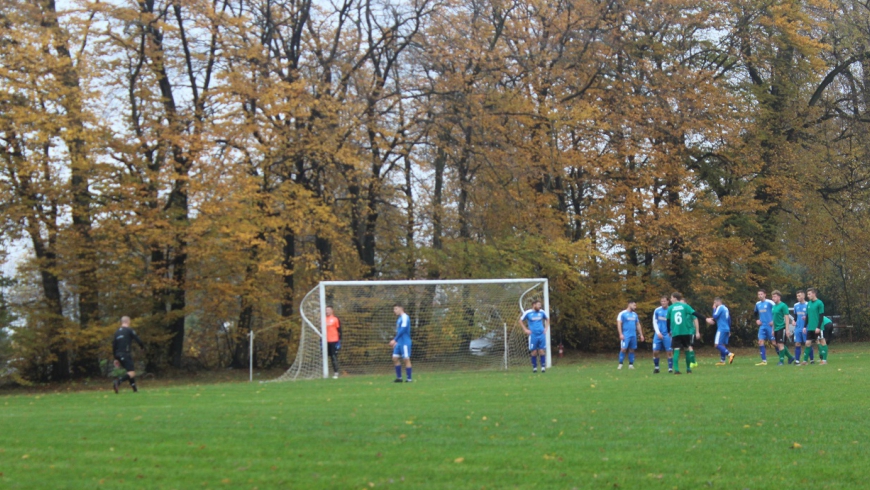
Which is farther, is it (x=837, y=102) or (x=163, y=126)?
(x=837, y=102)

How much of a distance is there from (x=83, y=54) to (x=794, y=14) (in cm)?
2832

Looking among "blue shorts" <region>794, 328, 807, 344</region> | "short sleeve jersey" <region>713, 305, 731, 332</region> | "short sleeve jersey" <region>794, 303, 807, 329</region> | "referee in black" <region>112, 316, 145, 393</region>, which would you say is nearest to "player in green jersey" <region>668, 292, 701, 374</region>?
"short sleeve jersey" <region>713, 305, 731, 332</region>

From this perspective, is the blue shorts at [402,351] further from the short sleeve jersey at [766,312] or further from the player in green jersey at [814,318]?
the player in green jersey at [814,318]

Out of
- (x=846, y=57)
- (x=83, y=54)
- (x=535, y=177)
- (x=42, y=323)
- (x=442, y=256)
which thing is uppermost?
(x=846, y=57)

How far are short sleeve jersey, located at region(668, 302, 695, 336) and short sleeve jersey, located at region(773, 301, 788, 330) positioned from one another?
4296 millimetres

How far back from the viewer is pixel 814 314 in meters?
21.6

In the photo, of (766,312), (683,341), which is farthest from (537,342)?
(766,312)

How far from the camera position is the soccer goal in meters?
26.1

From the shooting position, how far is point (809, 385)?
48.6 ft

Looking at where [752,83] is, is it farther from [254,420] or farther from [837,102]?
[254,420]

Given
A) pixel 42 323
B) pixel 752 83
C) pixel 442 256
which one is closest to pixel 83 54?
pixel 42 323

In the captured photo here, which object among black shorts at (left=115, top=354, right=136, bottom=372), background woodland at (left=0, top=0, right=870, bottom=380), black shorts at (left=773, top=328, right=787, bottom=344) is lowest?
black shorts at (left=773, top=328, right=787, bottom=344)

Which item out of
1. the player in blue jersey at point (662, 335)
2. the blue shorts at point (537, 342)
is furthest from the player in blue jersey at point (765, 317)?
the blue shorts at point (537, 342)

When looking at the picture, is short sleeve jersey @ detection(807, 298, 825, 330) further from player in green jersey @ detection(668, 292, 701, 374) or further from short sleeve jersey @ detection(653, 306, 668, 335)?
short sleeve jersey @ detection(653, 306, 668, 335)
